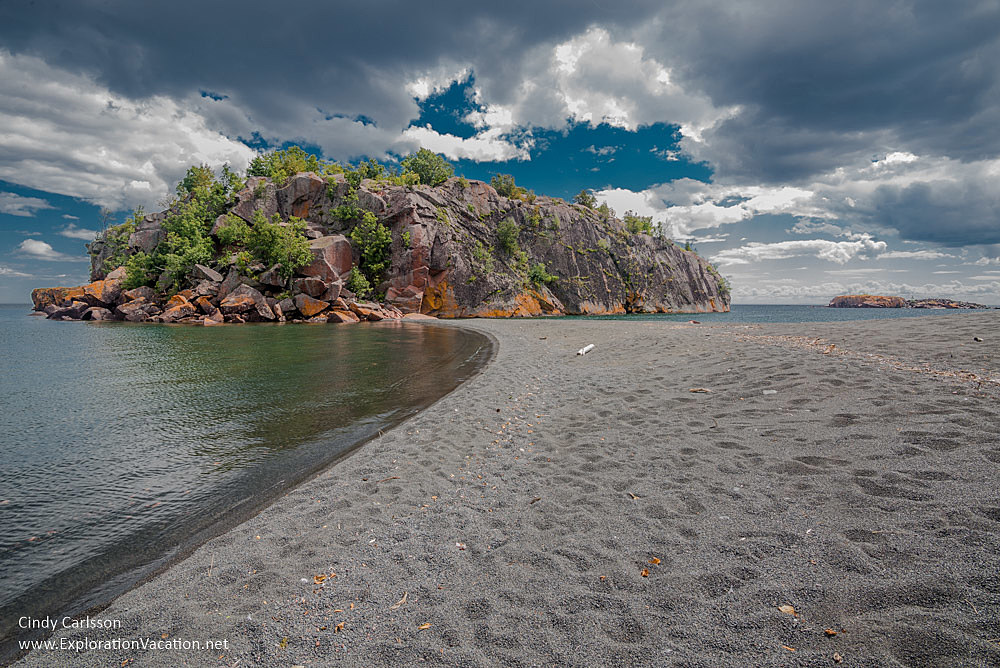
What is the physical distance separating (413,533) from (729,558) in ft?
11.1

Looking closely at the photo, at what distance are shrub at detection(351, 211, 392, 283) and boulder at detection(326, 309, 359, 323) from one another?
13332mm

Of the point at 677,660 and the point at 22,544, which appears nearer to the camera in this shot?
the point at 677,660

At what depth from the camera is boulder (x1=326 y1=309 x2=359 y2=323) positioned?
155 ft

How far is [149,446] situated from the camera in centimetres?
807

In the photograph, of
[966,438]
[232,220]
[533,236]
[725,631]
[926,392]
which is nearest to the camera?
[725,631]

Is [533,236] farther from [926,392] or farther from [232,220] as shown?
[926,392]

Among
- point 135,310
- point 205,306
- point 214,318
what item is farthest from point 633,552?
point 135,310

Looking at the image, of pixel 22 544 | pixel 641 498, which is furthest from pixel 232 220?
pixel 641 498

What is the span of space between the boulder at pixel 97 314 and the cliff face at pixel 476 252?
1264 centimetres

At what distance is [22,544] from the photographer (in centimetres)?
485

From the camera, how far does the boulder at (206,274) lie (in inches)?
2003

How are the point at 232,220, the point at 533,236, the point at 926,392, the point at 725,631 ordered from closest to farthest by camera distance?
the point at 725,631, the point at 926,392, the point at 232,220, the point at 533,236

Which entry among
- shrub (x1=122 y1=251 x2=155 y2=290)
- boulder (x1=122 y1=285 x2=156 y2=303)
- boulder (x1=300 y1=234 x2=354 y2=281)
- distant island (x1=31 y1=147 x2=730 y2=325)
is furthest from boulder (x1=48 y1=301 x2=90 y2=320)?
boulder (x1=300 y1=234 x2=354 y2=281)

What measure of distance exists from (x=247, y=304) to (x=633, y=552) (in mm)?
53174
